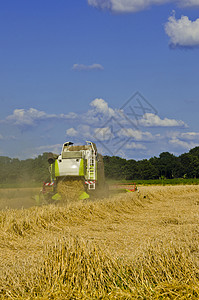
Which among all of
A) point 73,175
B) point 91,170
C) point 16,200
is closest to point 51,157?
point 73,175

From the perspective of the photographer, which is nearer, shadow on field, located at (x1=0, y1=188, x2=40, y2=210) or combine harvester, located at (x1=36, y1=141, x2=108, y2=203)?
combine harvester, located at (x1=36, y1=141, x2=108, y2=203)

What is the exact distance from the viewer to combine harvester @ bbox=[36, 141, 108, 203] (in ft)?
44.2

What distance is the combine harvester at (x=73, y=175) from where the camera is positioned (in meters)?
13.5

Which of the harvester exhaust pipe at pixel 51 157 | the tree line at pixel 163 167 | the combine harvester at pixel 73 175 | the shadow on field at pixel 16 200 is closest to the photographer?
the combine harvester at pixel 73 175

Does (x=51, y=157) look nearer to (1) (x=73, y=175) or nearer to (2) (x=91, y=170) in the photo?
(1) (x=73, y=175)

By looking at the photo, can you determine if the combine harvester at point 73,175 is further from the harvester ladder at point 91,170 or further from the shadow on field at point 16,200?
the shadow on field at point 16,200

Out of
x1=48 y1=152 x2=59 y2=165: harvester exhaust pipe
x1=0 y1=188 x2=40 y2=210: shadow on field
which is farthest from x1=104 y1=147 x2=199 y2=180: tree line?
x1=48 y1=152 x2=59 y2=165: harvester exhaust pipe

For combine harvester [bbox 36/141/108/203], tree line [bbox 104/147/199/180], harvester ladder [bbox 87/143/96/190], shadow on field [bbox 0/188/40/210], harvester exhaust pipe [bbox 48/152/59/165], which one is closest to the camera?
combine harvester [bbox 36/141/108/203]

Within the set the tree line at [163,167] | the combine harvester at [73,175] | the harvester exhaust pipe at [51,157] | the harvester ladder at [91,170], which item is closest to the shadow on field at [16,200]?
the combine harvester at [73,175]

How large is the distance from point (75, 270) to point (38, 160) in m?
25.4

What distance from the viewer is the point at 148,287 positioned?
11.0 ft

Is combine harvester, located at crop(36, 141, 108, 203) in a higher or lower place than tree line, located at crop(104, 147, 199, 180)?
lower

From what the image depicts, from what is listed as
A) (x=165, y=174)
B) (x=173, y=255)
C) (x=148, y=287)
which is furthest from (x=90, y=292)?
(x=165, y=174)

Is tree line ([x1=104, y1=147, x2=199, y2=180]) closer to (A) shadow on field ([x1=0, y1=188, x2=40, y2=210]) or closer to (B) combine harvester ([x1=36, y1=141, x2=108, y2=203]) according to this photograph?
(A) shadow on field ([x1=0, y1=188, x2=40, y2=210])
